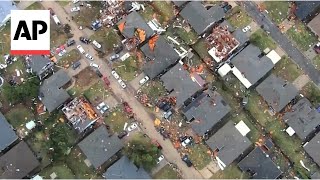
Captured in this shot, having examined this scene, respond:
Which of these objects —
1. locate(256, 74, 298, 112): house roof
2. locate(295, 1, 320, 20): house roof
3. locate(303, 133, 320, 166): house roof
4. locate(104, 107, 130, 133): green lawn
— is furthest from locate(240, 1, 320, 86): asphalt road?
locate(104, 107, 130, 133): green lawn

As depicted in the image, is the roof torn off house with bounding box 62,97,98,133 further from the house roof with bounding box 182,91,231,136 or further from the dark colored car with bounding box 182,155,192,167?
the dark colored car with bounding box 182,155,192,167

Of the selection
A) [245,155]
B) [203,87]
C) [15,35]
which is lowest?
[245,155]

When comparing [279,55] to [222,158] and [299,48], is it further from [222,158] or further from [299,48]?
[222,158]

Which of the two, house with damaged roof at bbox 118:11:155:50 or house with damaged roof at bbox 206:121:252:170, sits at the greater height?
house with damaged roof at bbox 118:11:155:50

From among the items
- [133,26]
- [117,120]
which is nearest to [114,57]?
[133,26]

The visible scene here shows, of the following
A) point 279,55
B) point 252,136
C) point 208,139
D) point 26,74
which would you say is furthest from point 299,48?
point 26,74

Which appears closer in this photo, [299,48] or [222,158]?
[222,158]
